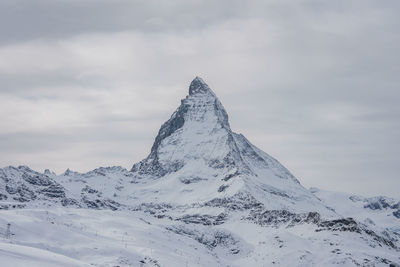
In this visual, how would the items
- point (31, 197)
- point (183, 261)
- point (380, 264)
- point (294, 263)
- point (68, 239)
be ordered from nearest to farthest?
1. point (68, 239)
2. point (183, 261)
3. point (380, 264)
4. point (294, 263)
5. point (31, 197)

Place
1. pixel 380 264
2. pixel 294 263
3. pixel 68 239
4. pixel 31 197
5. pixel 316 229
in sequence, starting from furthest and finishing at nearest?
pixel 31 197, pixel 316 229, pixel 294 263, pixel 380 264, pixel 68 239

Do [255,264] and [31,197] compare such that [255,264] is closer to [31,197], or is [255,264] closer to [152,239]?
[152,239]

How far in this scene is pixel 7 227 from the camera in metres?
63.5

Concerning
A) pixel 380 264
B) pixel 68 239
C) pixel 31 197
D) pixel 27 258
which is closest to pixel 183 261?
pixel 68 239

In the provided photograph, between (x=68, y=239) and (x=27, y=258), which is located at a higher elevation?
(x=27, y=258)

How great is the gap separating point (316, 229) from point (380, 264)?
93.8 feet

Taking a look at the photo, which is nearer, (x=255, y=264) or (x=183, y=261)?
(x=183, y=261)

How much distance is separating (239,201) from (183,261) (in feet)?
378

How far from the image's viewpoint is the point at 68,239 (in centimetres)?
6944

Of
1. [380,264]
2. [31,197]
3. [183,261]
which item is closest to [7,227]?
[183,261]

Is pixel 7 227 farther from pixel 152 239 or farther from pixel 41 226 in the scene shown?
pixel 152 239

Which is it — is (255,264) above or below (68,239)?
below

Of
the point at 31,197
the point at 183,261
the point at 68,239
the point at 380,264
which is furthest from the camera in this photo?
the point at 31,197

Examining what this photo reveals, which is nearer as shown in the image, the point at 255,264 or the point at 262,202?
the point at 255,264
